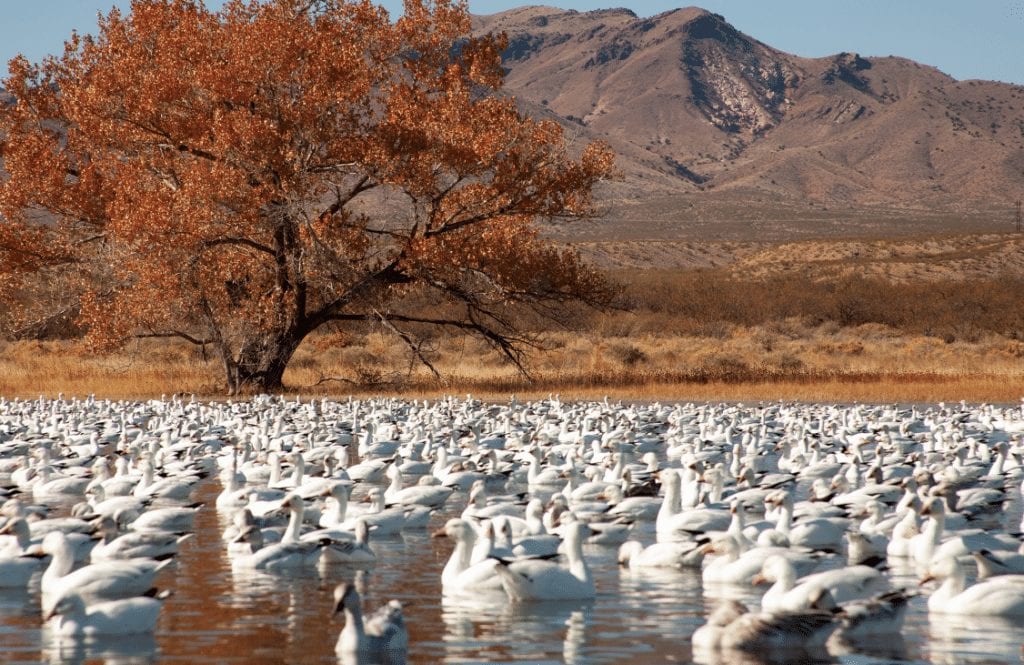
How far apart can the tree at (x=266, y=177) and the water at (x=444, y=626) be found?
65.4 feet

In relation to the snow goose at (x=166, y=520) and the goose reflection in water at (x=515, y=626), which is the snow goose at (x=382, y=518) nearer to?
the snow goose at (x=166, y=520)

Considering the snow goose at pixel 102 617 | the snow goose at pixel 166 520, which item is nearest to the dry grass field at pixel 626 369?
the snow goose at pixel 166 520

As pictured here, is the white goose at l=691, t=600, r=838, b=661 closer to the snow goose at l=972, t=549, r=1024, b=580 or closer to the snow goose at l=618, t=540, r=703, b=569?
the snow goose at l=972, t=549, r=1024, b=580

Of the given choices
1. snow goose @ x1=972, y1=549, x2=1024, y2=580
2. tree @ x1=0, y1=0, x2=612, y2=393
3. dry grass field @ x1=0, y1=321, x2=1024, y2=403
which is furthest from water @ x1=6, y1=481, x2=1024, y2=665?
dry grass field @ x1=0, y1=321, x2=1024, y2=403

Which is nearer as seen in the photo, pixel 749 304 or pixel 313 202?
pixel 313 202

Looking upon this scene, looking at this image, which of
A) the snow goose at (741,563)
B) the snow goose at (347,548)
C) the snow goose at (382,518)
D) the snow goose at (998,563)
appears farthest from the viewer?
the snow goose at (382,518)

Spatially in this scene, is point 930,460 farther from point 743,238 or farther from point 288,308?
point 743,238

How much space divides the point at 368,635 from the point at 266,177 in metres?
24.9

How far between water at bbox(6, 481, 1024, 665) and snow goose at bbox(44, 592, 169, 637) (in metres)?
0.12

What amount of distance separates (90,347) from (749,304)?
49.0 metres

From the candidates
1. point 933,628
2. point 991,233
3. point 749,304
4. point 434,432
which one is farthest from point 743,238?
point 933,628

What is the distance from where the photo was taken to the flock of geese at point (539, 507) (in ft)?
34.4

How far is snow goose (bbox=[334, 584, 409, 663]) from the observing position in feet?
29.6

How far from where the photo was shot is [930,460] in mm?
21516
